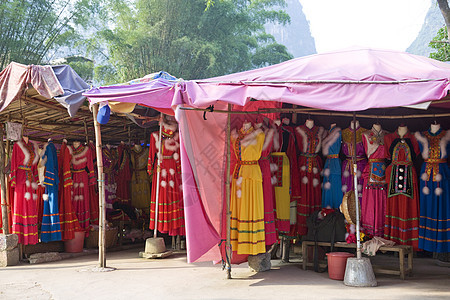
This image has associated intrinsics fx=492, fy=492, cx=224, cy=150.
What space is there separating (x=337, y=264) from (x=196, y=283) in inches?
62.3

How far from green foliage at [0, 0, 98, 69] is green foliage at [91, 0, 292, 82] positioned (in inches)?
98.1

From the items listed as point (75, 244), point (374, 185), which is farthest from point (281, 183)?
point (75, 244)

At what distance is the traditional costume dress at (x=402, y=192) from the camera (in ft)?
20.0

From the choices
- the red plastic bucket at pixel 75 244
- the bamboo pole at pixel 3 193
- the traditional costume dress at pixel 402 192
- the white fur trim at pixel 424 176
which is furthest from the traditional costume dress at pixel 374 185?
the bamboo pole at pixel 3 193

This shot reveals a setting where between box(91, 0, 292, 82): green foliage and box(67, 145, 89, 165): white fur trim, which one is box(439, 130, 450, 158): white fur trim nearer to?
box(67, 145, 89, 165): white fur trim

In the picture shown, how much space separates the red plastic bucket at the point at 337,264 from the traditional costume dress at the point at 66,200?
4.13 meters

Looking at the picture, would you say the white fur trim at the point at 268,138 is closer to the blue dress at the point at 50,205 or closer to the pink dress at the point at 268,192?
the pink dress at the point at 268,192

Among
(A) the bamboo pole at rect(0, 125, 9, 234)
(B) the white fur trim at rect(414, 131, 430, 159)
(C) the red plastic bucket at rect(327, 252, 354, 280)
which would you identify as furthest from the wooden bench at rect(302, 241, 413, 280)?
(A) the bamboo pole at rect(0, 125, 9, 234)

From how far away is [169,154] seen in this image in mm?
7590

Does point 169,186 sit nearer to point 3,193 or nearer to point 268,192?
point 268,192

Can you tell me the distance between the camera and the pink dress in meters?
5.78

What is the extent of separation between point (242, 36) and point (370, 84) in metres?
18.6

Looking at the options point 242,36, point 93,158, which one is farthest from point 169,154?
point 242,36

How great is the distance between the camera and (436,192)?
19.7 feet
